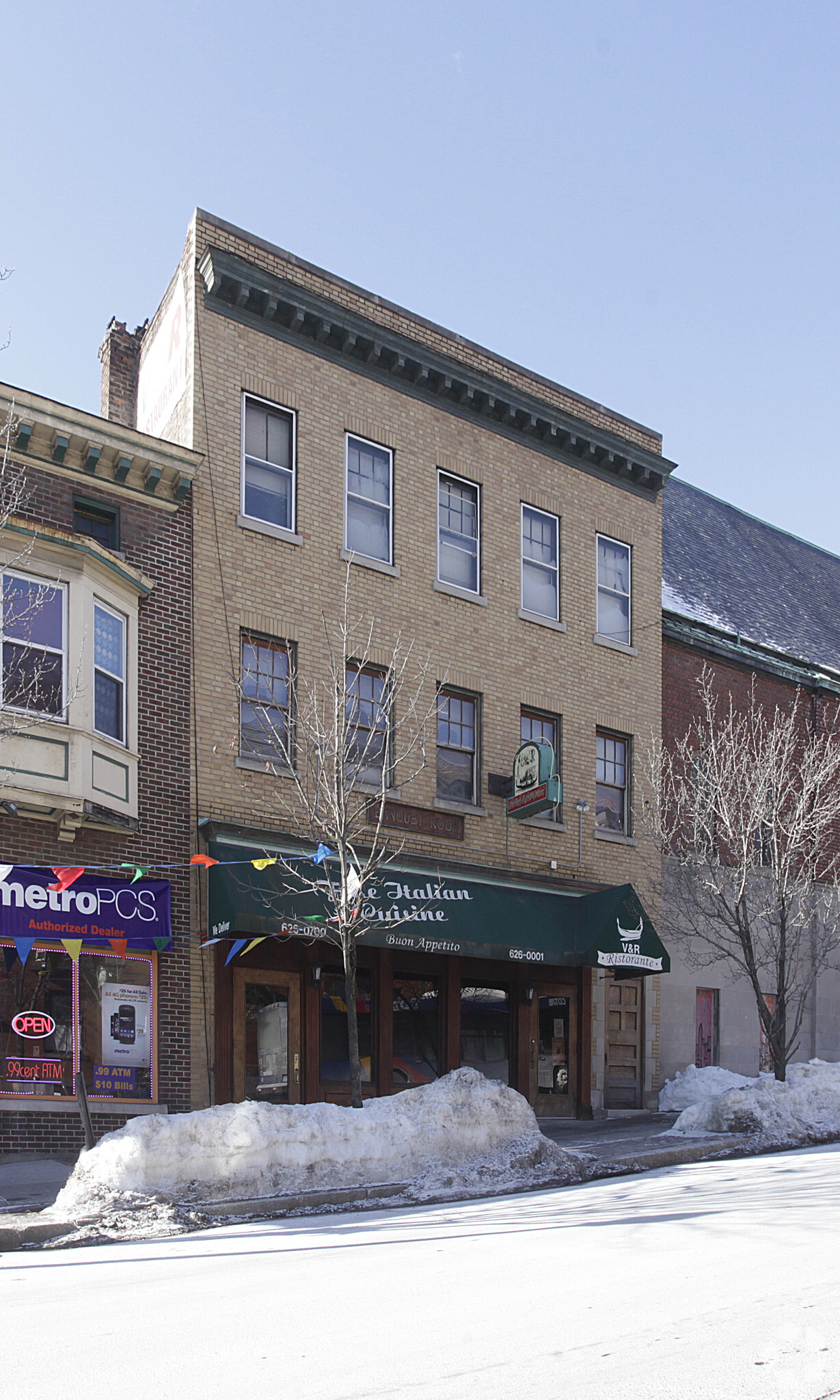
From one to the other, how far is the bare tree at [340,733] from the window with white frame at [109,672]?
1873 millimetres

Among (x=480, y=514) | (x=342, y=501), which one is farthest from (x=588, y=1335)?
(x=480, y=514)

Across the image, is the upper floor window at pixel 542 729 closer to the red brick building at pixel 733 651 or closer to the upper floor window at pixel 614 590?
the upper floor window at pixel 614 590

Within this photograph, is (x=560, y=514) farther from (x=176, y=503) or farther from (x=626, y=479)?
(x=176, y=503)

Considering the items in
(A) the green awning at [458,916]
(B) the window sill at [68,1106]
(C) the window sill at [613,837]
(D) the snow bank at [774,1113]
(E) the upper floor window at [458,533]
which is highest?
(E) the upper floor window at [458,533]

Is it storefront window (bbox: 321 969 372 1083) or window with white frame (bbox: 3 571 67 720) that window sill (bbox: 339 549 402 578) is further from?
storefront window (bbox: 321 969 372 1083)

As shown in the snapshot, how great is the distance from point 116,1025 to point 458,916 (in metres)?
5.01

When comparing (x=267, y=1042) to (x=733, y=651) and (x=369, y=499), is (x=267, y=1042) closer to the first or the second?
(x=369, y=499)

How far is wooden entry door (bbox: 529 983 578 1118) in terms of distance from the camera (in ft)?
67.0

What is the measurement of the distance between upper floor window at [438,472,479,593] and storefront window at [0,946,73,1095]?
860cm

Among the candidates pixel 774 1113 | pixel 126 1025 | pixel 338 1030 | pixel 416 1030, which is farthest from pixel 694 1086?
pixel 126 1025

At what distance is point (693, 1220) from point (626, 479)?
50.2ft

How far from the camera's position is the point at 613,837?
21.6 metres

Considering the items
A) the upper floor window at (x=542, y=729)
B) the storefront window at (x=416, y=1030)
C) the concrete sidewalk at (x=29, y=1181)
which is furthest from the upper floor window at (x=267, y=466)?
the concrete sidewalk at (x=29, y=1181)

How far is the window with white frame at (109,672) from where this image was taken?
15.3 meters
